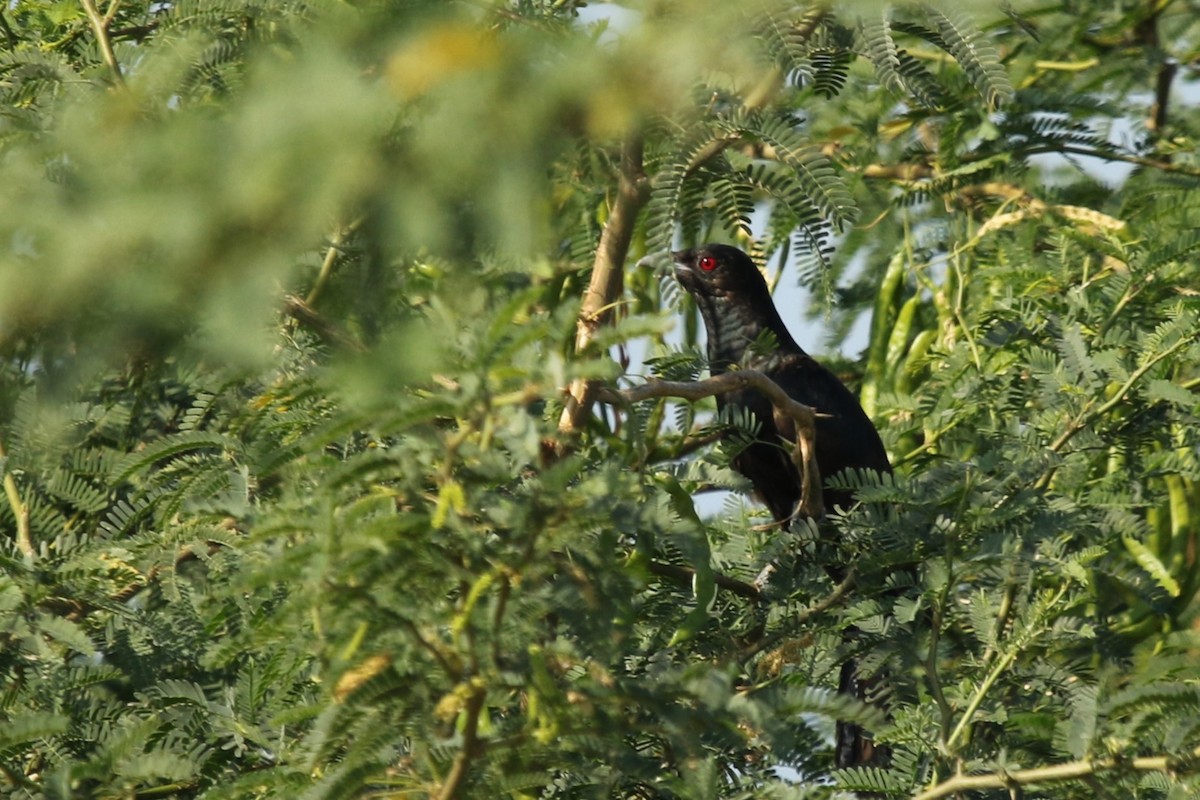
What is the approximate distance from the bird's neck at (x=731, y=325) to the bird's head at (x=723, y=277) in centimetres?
3

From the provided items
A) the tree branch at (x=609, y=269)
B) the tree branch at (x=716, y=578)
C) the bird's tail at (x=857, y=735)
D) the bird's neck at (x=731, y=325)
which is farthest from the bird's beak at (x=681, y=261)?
the tree branch at (x=609, y=269)

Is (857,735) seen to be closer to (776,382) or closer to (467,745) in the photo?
(467,745)

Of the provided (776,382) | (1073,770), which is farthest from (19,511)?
(776,382)

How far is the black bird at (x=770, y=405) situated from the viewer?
13.5 feet

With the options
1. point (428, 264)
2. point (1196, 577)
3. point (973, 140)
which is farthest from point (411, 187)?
point (973, 140)

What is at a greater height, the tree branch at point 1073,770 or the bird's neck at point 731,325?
the tree branch at point 1073,770

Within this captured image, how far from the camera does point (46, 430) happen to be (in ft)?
7.91

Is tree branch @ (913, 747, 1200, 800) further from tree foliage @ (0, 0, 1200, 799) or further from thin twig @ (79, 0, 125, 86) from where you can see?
thin twig @ (79, 0, 125, 86)

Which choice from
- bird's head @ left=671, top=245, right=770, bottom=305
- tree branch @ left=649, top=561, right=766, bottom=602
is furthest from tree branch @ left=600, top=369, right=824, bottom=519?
bird's head @ left=671, top=245, right=770, bottom=305

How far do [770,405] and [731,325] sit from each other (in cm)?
109

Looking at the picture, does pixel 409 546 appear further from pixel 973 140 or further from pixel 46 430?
pixel 973 140

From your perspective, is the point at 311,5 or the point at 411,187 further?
the point at 311,5

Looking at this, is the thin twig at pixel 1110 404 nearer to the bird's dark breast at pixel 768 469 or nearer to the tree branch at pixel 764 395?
the tree branch at pixel 764 395

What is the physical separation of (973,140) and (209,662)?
13.3 ft
